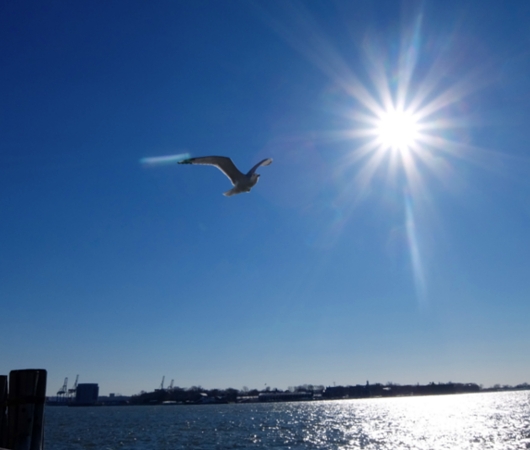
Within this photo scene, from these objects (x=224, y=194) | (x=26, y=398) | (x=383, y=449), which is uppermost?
(x=224, y=194)

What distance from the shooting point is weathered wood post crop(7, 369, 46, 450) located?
7.71m

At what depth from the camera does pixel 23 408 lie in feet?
25.4

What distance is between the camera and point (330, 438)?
4431 cm

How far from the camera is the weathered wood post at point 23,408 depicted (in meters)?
7.71

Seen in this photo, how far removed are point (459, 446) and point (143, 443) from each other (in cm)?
2365

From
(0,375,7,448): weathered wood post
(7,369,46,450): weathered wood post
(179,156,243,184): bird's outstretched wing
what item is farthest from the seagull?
(0,375,7,448): weathered wood post

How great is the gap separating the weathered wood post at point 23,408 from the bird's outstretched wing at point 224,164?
23.5 feet

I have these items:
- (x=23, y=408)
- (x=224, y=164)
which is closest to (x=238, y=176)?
(x=224, y=164)

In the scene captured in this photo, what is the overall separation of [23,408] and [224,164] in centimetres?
843

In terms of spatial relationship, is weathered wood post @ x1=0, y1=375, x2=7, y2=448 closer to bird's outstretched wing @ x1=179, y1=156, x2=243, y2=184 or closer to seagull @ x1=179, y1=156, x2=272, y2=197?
bird's outstretched wing @ x1=179, y1=156, x2=243, y2=184

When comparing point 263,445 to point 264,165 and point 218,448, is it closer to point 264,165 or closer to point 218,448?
point 218,448

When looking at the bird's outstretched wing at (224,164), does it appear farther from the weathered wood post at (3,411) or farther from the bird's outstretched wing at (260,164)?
the weathered wood post at (3,411)

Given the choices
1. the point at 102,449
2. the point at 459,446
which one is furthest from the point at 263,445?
the point at 459,446

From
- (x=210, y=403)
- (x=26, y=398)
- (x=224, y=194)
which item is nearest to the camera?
(x=26, y=398)
